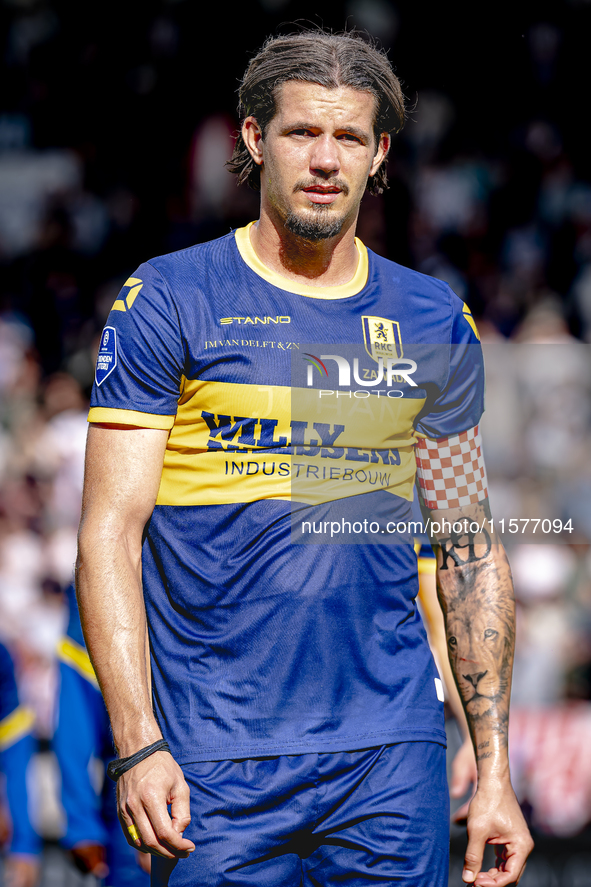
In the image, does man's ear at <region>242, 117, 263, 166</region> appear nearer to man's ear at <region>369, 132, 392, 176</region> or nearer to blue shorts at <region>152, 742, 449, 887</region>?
man's ear at <region>369, 132, 392, 176</region>

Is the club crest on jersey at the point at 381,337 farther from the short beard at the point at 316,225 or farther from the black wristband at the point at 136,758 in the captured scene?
the black wristband at the point at 136,758

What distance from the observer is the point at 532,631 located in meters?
6.04

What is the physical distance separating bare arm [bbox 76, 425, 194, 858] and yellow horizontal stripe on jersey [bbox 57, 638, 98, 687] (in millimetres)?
2073

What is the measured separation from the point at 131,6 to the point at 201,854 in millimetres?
10021

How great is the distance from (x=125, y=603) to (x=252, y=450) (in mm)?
459

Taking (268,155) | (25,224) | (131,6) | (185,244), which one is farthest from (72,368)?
(268,155)

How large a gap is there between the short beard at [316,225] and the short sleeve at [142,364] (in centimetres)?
38

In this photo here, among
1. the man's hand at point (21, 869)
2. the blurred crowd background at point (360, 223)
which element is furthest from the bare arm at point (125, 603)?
the blurred crowd background at point (360, 223)

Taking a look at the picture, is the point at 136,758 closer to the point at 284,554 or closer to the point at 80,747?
the point at 284,554

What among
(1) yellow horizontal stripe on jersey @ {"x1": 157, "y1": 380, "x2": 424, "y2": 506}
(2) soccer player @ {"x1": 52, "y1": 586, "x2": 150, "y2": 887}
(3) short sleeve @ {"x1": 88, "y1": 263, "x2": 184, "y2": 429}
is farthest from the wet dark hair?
(2) soccer player @ {"x1": 52, "y1": 586, "x2": 150, "y2": 887}

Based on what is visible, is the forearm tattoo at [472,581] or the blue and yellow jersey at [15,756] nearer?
the forearm tattoo at [472,581]

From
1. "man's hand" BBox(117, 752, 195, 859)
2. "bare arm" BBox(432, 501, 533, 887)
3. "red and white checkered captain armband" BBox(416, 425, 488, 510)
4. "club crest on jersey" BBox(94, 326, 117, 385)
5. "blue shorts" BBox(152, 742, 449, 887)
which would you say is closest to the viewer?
"man's hand" BBox(117, 752, 195, 859)

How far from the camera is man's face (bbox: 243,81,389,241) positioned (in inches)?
101

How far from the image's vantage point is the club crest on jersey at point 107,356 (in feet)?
7.87
